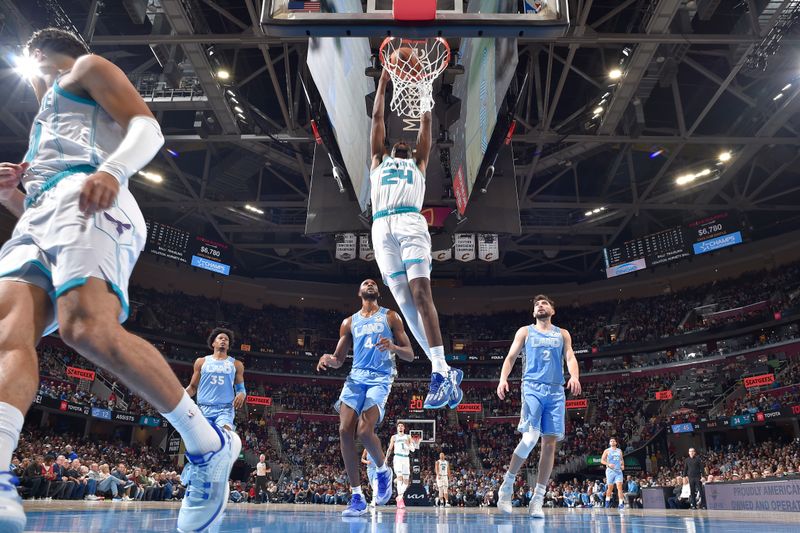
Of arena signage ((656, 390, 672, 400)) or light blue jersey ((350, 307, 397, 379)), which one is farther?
arena signage ((656, 390, 672, 400))

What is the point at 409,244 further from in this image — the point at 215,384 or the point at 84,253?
the point at 215,384

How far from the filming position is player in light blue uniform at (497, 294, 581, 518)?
685 cm

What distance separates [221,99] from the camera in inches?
712

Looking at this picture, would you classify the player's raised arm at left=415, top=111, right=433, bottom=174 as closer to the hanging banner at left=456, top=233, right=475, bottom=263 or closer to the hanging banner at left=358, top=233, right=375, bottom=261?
the hanging banner at left=456, top=233, right=475, bottom=263

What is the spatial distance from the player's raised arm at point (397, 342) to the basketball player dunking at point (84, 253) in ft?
10.6

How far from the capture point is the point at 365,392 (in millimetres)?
6367

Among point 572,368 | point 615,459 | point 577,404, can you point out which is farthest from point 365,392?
point 577,404

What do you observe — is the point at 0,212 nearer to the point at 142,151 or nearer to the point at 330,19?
the point at 330,19

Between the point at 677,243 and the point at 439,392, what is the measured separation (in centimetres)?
2436

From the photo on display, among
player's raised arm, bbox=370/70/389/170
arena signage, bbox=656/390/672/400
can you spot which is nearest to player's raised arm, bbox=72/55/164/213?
player's raised arm, bbox=370/70/389/170

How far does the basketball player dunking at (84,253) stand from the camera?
228 cm

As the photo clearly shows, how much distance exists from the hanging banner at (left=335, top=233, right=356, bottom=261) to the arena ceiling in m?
4.17

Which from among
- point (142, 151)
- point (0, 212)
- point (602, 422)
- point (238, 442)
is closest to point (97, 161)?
point (142, 151)

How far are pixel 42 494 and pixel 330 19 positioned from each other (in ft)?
A: 43.4
